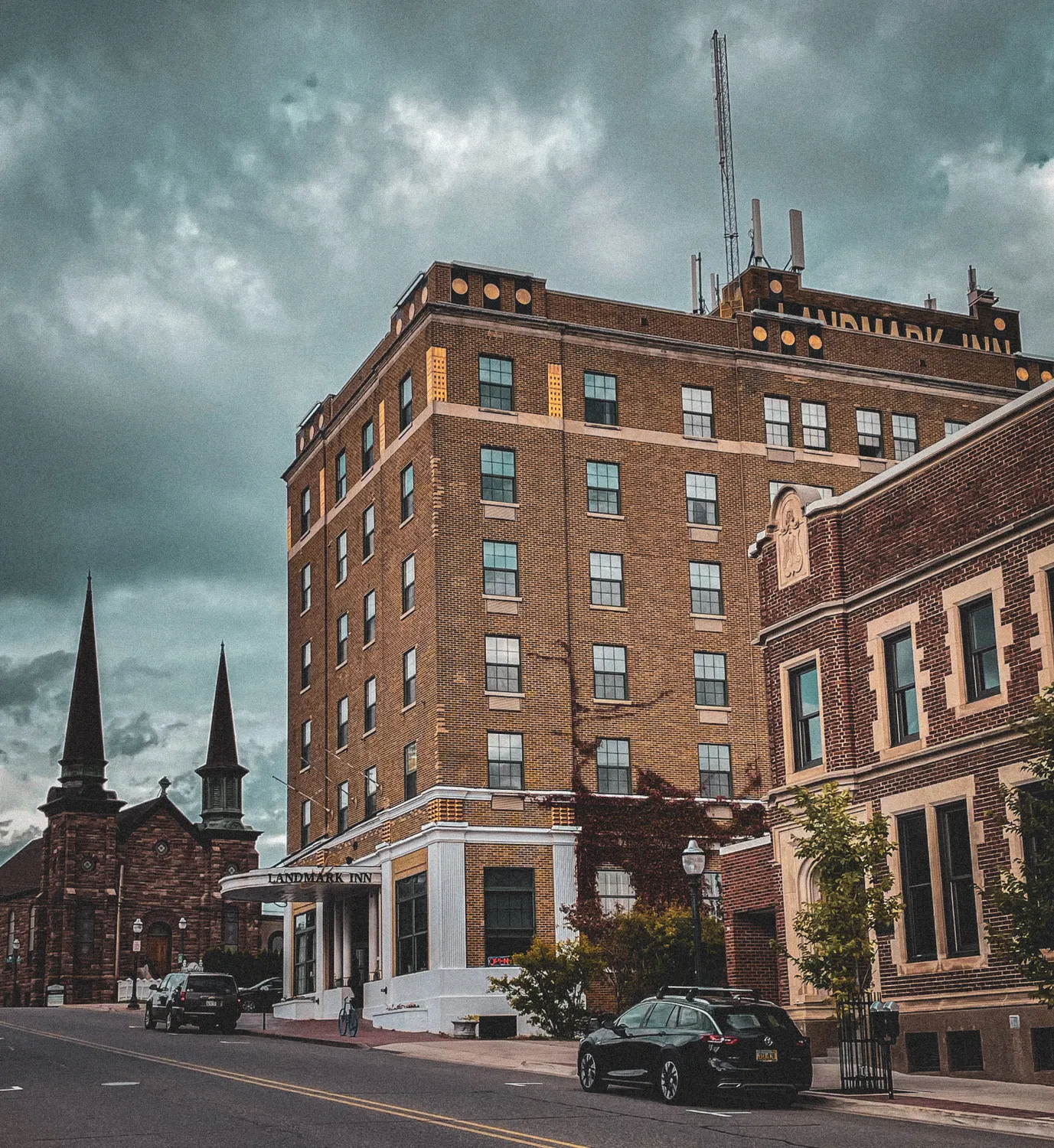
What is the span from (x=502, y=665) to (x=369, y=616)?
7.07 m

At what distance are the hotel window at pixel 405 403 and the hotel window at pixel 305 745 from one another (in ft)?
42.5

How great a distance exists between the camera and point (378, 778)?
48.6m

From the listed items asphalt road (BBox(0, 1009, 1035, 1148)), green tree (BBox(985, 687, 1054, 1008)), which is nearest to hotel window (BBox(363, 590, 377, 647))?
asphalt road (BBox(0, 1009, 1035, 1148))

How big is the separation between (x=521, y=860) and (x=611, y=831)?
2.88m

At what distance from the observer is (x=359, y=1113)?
19328mm

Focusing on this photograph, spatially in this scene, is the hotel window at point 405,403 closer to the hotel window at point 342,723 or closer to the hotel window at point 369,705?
the hotel window at point 369,705

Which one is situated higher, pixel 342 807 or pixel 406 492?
pixel 406 492

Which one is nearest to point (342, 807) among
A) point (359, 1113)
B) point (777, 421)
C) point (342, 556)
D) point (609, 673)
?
point (342, 556)

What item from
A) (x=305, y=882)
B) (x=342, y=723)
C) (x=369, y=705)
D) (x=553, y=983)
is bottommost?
(x=553, y=983)

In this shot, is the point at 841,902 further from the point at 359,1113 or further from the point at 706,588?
the point at 706,588

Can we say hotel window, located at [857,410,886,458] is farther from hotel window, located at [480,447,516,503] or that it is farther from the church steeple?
the church steeple

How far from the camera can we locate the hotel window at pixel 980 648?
84.9 feet

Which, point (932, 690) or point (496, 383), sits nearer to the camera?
point (932, 690)

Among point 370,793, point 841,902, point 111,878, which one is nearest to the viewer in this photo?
point 841,902
